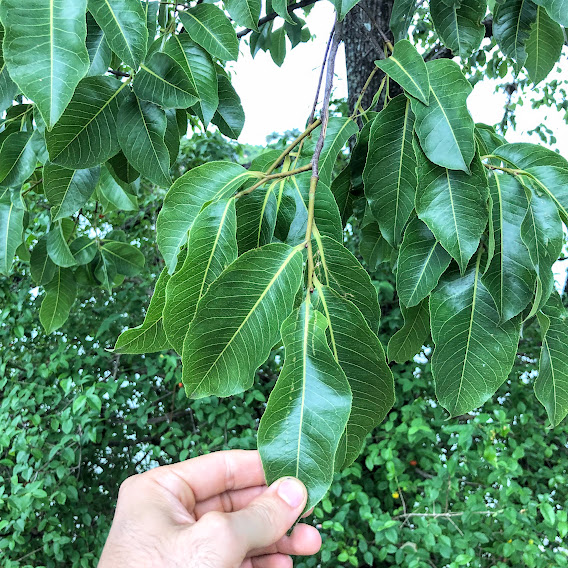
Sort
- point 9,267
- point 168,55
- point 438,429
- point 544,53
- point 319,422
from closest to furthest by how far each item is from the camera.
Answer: point 319,422
point 168,55
point 544,53
point 9,267
point 438,429

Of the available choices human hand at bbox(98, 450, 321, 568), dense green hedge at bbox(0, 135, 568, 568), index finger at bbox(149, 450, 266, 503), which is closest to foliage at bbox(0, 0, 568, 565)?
human hand at bbox(98, 450, 321, 568)

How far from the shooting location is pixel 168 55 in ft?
2.11

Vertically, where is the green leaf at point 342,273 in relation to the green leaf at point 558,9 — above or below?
below

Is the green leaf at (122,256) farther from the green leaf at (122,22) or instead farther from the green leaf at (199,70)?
the green leaf at (122,22)

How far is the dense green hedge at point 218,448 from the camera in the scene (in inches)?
65.1

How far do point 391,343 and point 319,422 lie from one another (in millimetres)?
285

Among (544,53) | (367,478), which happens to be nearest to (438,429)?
(367,478)

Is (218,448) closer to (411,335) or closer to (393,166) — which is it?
(411,335)

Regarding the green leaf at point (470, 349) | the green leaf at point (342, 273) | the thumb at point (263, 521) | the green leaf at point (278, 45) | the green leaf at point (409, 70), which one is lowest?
the thumb at point (263, 521)

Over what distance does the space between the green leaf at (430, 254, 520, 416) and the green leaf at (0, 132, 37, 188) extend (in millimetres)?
674

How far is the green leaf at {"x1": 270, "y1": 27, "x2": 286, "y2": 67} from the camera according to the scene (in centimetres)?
137

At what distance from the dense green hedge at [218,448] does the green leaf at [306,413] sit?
1.32 meters

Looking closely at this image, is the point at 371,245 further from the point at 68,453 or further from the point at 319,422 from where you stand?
the point at 68,453

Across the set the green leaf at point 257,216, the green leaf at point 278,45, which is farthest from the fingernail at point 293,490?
the green leaf at point 278,45
